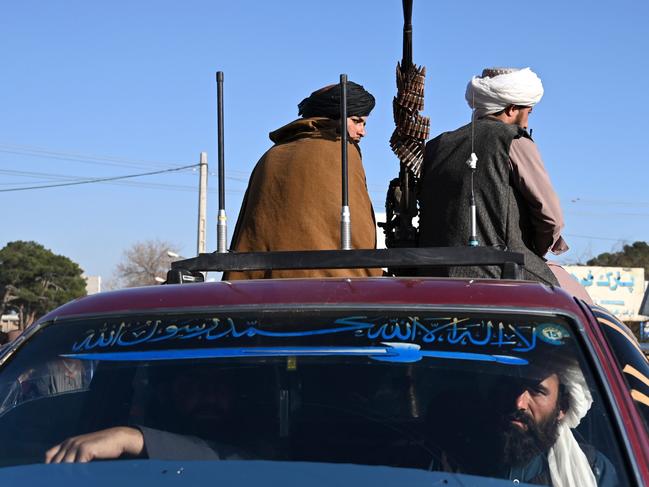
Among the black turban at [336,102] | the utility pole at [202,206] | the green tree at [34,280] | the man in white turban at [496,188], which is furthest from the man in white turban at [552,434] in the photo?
the green tree at [34,280]

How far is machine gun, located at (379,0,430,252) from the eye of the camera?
4.62 metres

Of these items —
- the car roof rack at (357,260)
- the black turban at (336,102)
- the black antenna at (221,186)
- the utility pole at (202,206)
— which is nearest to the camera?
the car roof rack at (357,260)

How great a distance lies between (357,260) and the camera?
10.4 feet

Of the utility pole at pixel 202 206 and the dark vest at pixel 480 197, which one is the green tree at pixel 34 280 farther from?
the dark vest at pixel 480 197

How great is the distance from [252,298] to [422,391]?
45 centimetres

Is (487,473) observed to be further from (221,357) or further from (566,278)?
(566,278)

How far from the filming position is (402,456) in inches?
90.9

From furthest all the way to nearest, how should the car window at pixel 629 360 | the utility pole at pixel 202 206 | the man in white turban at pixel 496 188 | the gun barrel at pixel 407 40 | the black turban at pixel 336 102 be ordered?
the utility pole at pixel 202 206
the black turban at pixel 336 102
the gun barrel at pixel 407 40
the man in white turban at pixel 496 188
the car window at pixel 629 360

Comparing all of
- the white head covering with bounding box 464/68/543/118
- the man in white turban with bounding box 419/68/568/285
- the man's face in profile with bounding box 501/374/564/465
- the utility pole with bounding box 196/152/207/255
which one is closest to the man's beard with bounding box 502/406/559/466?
the man's face in profile with bounding box 501/374/564/465

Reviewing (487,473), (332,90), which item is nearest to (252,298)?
(487,473)

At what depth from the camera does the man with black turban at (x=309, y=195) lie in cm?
481

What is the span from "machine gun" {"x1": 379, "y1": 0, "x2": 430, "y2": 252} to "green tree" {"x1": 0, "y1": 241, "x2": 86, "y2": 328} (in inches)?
2270

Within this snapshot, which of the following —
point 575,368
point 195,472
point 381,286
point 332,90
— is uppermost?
point 332,90

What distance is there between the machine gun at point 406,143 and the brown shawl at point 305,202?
148 millimetres
